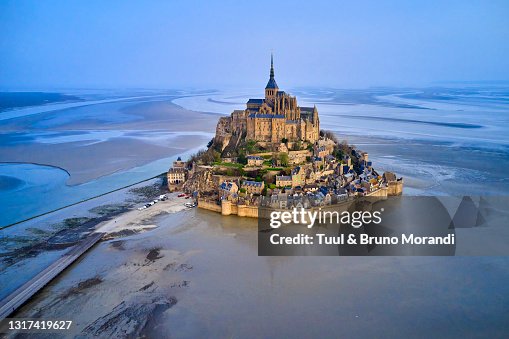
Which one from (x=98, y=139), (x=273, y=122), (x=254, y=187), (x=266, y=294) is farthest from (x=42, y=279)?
(x=98, y=139)

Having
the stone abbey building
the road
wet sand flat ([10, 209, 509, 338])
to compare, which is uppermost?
the stone abbey building

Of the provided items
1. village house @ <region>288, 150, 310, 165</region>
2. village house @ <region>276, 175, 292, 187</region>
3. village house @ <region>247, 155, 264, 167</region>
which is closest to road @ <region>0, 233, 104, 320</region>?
village house @ <region>276, 175, 292, 187</region>

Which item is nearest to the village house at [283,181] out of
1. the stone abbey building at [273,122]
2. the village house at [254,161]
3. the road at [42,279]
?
the village house at [254,161]

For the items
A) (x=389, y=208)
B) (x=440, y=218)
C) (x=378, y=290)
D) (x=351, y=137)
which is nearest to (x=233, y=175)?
(x=389, y=208)

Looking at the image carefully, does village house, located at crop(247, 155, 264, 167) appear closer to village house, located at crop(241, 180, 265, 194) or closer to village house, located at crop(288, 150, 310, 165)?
village house, located at crop(288, 150, 310, 165)

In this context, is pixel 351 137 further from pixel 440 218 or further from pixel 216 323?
pixel 216 323

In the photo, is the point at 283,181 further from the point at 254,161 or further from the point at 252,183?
the point at 254,161

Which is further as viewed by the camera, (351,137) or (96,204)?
(351,137)
